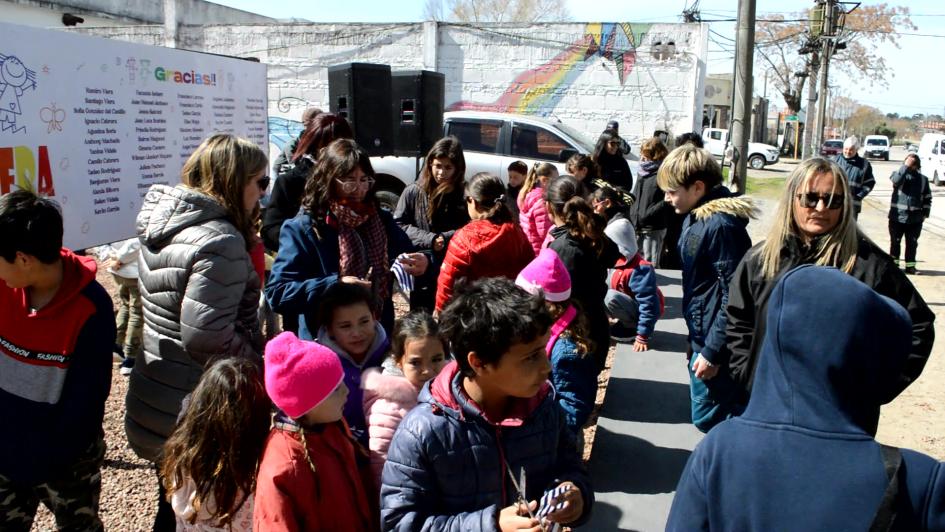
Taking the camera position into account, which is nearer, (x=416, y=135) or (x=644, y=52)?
(x=416, y=135)

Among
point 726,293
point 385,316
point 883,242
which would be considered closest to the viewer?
point 726,293

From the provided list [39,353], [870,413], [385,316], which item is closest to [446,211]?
[385,316]

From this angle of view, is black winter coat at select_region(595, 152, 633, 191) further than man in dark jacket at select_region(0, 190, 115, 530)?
Yes

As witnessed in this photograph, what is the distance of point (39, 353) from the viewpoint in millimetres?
2436

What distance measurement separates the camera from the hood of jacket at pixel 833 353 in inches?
51.6

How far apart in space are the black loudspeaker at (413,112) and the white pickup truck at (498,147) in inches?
62.2

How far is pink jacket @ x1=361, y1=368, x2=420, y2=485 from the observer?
2398mm

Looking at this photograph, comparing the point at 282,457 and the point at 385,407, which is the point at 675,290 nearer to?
the point at 385,407

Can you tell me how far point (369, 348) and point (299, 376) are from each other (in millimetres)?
823

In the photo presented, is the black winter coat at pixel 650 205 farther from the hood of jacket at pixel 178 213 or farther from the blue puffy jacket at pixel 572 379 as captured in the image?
the hood of jacket at pixel 178 213

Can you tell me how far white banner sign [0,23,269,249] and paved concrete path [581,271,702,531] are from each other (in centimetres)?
310

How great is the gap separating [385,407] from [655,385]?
296 cm

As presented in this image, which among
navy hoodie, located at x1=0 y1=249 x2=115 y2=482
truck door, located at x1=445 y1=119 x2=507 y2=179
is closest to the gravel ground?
navy hoodie, located at x1=0 y1=249 x2=115 y2=482

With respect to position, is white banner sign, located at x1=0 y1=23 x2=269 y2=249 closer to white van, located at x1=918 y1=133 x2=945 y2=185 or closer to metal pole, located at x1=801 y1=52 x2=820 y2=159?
metal pole, located at x1=801 y1=52 x2=820 y2=159
